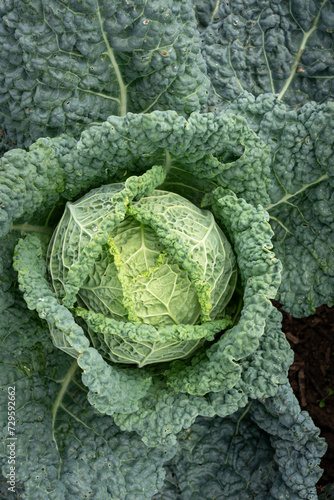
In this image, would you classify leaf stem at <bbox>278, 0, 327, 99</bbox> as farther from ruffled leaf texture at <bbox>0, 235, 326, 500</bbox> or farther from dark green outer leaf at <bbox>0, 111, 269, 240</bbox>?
ruffled leaf texture at <bbox>0, 235, 326, 500</bbox>

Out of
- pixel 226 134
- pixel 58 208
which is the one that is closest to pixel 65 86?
pixel 58 208

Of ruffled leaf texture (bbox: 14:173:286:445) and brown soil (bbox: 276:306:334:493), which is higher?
ruffled leaf texture (bbox: 14:173:286:445)

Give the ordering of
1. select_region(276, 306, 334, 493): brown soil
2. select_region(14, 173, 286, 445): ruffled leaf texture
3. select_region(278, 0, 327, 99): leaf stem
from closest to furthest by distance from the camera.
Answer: select_region(14, 173, 286, 445): ruffled leaf texture < select_region(278, 0, 327, 99): leaf stem < select_region(276, 306, 334, 493): brown soil

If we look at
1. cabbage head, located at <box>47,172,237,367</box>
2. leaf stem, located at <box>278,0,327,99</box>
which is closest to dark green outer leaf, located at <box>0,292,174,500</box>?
cabbage head, located at <box>47,172,237,367</box>

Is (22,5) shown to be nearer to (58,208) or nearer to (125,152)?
(125,152)

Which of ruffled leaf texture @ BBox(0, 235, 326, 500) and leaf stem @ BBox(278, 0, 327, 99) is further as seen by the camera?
leaf stem @ BBox(278, 0, 327, 99)
